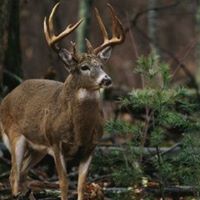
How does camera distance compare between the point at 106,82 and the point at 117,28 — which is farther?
the point at 117,28

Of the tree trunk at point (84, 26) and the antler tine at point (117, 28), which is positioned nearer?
the antler tine at point (117, 28)

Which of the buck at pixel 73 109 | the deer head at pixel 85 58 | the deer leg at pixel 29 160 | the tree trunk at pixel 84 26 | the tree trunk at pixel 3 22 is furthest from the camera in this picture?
the tree trunk at pixel 84 26

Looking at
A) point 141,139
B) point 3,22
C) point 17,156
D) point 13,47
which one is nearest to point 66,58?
point 141,139

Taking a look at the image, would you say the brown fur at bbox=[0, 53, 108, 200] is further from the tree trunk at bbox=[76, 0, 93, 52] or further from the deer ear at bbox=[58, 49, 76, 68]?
the tree trunk at bbox=[76, 0, 93, 52]

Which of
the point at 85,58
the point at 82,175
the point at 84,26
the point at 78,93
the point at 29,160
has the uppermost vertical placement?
the point at 85,58

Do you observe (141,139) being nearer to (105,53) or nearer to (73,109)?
(73,109)

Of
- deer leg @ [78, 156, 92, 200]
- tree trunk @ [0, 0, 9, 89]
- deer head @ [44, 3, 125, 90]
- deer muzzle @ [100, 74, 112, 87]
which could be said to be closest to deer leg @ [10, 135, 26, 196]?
deer leg @ [78, 156, 92, 200]

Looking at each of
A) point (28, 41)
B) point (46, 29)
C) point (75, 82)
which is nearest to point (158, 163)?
point (75, 82)

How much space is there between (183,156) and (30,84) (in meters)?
2.35

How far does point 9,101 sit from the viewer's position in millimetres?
10688

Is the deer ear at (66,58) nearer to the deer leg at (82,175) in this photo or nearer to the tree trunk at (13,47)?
the deer leg at (82,175)

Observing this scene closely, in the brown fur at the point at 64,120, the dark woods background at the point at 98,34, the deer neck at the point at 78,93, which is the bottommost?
the dark woods background at the point at 98,34

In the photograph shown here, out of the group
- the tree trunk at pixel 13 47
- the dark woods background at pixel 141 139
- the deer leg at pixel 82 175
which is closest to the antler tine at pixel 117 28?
the dark woods background at pixel 141 139

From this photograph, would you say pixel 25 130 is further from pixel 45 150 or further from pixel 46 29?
pixel 46 29
